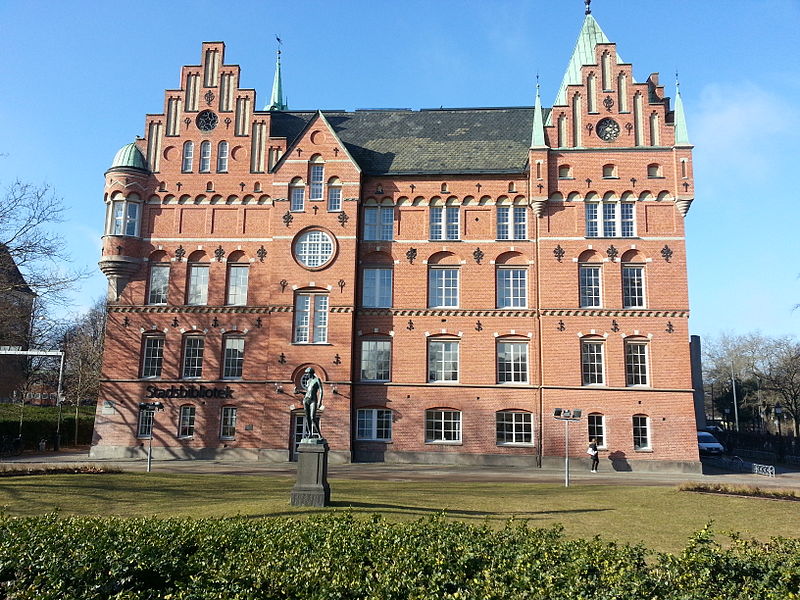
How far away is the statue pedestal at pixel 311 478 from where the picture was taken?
1620 centimetres

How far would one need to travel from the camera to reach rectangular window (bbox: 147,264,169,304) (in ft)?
119

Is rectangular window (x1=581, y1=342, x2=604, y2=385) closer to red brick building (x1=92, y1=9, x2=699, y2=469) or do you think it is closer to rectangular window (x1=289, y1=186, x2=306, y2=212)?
red brick building (x1=92, y1=9, x2=699, y2=469)

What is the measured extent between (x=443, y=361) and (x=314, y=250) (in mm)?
9634

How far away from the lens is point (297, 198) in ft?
116

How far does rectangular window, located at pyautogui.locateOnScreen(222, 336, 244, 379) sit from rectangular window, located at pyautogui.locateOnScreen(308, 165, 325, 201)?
30.7ft

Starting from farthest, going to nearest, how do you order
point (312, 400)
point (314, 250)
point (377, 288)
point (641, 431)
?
point (377, 288) → point (314, 250) → point (641, 431) → point (312, 400)

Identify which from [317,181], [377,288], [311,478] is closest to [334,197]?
[317,181]

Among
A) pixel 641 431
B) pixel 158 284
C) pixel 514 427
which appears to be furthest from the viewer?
pixel 158 284

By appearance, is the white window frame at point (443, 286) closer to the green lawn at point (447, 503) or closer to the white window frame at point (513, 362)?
the white window frame at point (513, 362)

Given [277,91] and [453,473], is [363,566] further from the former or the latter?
[277,91]

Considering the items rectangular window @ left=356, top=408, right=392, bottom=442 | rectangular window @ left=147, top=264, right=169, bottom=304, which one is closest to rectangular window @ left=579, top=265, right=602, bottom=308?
rectangular window @ left=356, top=408, right=392, bottom=442

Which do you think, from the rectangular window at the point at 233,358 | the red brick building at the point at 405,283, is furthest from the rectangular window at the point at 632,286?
the rectangular window at the point at 233,358

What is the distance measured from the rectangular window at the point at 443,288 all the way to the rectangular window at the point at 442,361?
223 centimetres

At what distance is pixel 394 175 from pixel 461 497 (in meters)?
21.4
